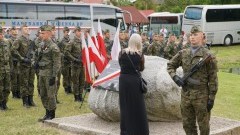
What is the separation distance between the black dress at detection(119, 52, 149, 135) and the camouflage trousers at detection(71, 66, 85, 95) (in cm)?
492

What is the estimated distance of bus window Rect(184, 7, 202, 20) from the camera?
35.4 metres

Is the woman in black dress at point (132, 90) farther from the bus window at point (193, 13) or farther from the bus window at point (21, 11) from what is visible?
the bus window at point (193, 13)

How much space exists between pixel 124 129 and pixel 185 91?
1244 millimetres

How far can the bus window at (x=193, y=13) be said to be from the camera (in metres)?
35.4

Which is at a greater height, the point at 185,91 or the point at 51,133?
the point at 185,91

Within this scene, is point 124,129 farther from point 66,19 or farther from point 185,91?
point 66,19

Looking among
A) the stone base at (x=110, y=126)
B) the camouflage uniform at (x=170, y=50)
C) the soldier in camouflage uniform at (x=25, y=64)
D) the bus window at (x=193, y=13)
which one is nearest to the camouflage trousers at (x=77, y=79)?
the soldier in camouflage uniform at (x=25, y=64)

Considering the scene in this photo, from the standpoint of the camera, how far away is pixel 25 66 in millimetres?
12000

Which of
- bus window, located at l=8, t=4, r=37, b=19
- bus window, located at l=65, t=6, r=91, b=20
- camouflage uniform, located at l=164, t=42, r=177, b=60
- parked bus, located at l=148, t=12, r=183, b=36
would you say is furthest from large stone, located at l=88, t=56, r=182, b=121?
parked bus, located at l=148, t=12, r=183, b=36

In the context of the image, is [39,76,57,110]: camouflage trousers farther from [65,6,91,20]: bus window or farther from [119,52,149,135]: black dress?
[65,6,91,20]: bus window

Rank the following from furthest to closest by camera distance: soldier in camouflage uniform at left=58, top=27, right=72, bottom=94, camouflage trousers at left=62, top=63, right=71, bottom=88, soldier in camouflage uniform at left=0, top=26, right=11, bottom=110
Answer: camouflage trousers at left=62, top=63, right=71, bottom=88
soldier in camouflage uniform at left=58, top=27, right=72, bottom=94
soldier in camouflage uniform at left=0, top=26, right=11, bottom=110

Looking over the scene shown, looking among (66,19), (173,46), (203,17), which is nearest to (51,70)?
(173,46)

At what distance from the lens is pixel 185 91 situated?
734cm

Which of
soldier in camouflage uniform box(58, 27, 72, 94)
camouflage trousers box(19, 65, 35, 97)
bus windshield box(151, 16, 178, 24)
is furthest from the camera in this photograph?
bus windshield box(151, 16, 178, 24)
